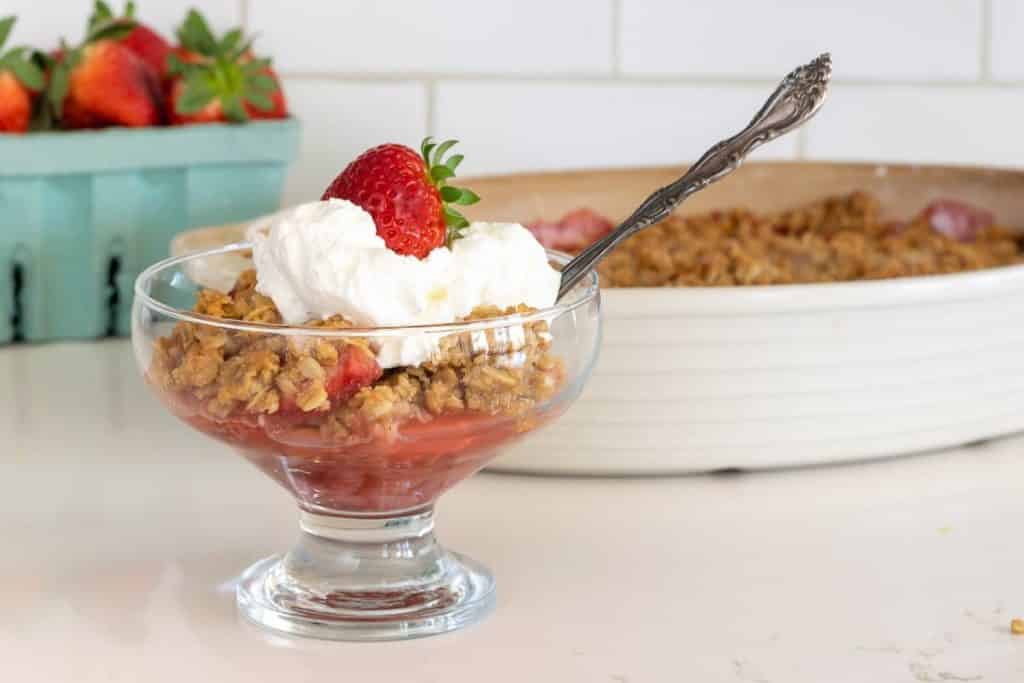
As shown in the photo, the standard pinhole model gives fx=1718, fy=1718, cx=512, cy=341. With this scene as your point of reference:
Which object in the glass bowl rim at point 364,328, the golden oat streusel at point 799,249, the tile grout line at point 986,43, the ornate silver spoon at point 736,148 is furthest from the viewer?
the tile grout line at point 986,43

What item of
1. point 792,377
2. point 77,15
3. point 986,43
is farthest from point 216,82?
point 986,43

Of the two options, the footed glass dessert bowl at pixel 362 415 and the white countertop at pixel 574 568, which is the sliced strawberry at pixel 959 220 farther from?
the footed glass dessert bowl at pixel 362 415

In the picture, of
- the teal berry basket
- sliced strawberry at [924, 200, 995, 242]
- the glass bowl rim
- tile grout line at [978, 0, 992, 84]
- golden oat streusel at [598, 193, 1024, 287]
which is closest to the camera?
the glass bowl rim

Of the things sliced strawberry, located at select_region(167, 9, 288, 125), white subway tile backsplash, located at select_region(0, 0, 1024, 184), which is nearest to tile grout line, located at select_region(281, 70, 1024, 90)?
white subway tile backsplash, located at select_region(0, 0, 1024, 184)

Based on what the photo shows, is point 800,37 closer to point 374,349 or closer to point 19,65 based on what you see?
point 19,65

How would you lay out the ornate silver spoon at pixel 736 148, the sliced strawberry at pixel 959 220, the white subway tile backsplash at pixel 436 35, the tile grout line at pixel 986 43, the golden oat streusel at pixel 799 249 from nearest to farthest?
the ornate silver spoon at pixel 736 148 → the golden oat streusel at pixel 799 249 → the sliced strawberry at pixel 959 220 → the white subway tile backsplash at pixel 436 35 → the tile grout line at pixel 986 43

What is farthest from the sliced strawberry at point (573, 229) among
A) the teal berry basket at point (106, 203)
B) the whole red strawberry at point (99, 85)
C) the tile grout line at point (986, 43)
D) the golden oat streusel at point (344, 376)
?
the golden oat streusel at point (344, 376)

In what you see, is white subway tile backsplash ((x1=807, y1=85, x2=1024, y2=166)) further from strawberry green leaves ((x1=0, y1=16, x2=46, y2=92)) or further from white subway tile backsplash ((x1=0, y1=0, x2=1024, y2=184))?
strawberry green leaves ((x1=0, y1=16, x2=46, y2=92))
